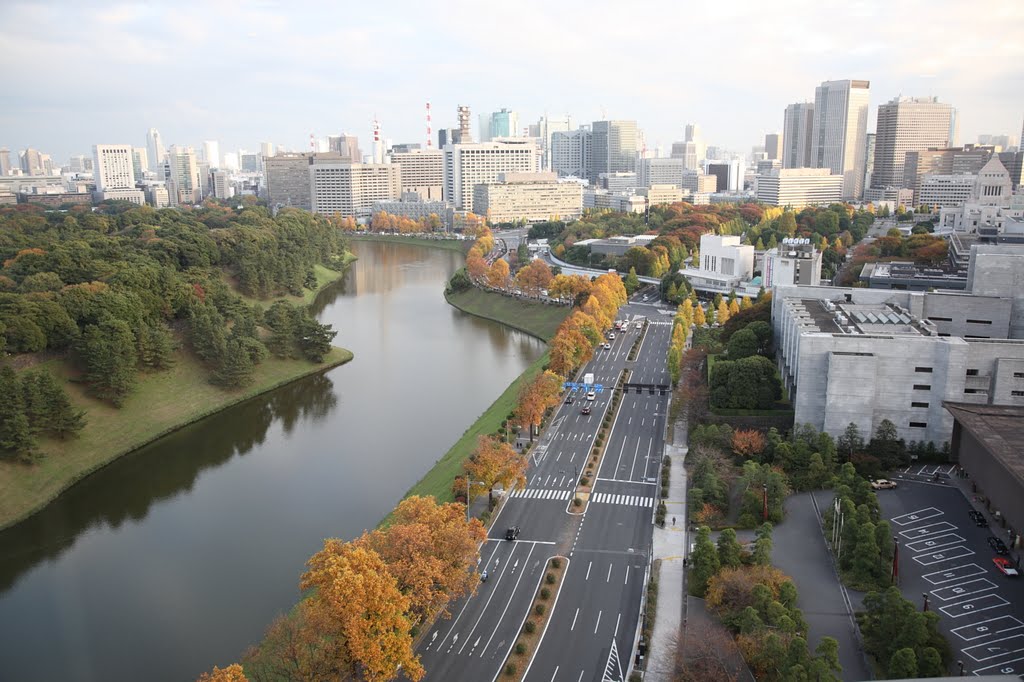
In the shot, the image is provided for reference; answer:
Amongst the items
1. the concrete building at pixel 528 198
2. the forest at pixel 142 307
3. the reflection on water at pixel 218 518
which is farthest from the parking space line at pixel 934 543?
the concrete building at pixel 528 198

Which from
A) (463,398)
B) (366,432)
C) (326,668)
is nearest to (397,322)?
(463,398)

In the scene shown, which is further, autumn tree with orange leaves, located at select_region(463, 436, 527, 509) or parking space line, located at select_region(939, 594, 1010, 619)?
autumn tree with orange leaves, located at select_region(463, 436, 527, 509)

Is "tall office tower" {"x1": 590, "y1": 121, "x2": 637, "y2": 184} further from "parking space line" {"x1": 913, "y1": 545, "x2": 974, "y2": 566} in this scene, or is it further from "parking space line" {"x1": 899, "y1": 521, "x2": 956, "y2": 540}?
"parking space line" {"x1": 913, "y1": 545, "x2": 974, "y2": 566}

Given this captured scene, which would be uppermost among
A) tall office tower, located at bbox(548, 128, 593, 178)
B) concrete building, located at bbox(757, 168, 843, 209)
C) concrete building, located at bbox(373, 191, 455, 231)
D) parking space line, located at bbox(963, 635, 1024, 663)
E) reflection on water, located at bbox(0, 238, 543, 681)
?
tall office tower, located at bbox(548, 128, 593, 178)

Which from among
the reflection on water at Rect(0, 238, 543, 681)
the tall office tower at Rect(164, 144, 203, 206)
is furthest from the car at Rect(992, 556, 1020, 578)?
the tall office tower at Rect(164, 144, 203, 206)

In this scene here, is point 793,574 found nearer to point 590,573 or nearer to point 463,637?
point 590,573

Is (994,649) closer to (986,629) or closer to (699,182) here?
(986,629)

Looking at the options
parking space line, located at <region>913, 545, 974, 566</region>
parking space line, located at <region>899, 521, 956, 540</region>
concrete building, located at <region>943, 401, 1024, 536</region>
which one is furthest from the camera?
parking space line, located at <region>899, 521, 956, 540</region>
